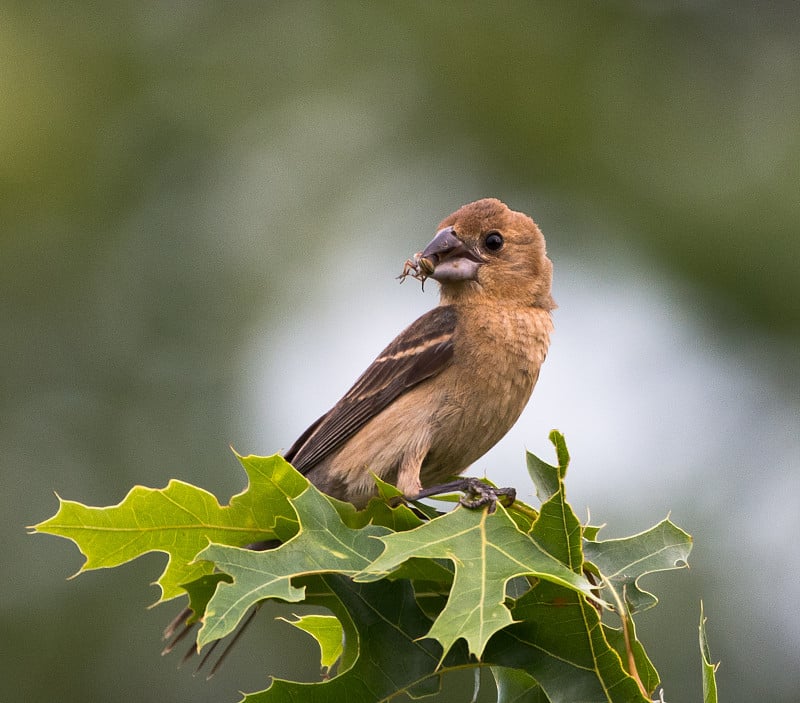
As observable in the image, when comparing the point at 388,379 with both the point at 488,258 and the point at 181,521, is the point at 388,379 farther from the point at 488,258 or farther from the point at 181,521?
the point at 181,521

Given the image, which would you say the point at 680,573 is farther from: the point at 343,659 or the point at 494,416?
the point at 343,659

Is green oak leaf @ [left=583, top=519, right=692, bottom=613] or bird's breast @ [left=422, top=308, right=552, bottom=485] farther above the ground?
bird's breast @ [left=422, top=308, right=552, bottom=485]

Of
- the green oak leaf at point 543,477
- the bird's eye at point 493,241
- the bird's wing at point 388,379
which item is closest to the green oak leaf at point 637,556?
the green oak leaf at point 543,477

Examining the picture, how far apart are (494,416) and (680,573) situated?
352 cm

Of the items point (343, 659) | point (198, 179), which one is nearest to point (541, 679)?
point (343, 659)

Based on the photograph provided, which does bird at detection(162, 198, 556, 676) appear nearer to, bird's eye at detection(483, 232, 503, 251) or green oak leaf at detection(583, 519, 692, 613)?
bird's eye at detection(483, 232, 503, 251)

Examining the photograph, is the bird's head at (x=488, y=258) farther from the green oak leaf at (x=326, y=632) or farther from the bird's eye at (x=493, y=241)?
the green oak leaf at (x=326, y=632)

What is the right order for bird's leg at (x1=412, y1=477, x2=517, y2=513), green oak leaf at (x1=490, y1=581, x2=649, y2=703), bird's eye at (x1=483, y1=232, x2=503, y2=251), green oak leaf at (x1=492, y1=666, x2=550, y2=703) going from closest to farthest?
green oak leaf at (x1=490, y1=581, x2=649, y2=703)
green oak leaf at (x1=492, y1=666, x2=550, y2=703)
bird's leg at (x1=412, y1=477, x2=517, y2=513)
bird's eye at (x1=483, y1=232, x2=503, y2=251)

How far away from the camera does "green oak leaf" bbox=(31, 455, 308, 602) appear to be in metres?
2.92

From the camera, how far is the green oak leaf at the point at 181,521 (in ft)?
9.59

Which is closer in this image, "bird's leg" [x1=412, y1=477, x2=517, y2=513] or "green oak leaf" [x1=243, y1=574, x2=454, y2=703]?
"green oak leaf" [x1=243, y1=574, x2=454, y2=703]

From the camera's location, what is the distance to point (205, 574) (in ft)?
9.77

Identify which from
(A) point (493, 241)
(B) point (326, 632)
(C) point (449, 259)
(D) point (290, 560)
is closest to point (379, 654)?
(D) point (290, 560)

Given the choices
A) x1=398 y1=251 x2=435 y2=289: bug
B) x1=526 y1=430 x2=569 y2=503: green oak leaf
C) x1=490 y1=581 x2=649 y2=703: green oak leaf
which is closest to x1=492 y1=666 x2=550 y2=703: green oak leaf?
x1=490 y1=581 x2=649 y2=703: green oak leaf
